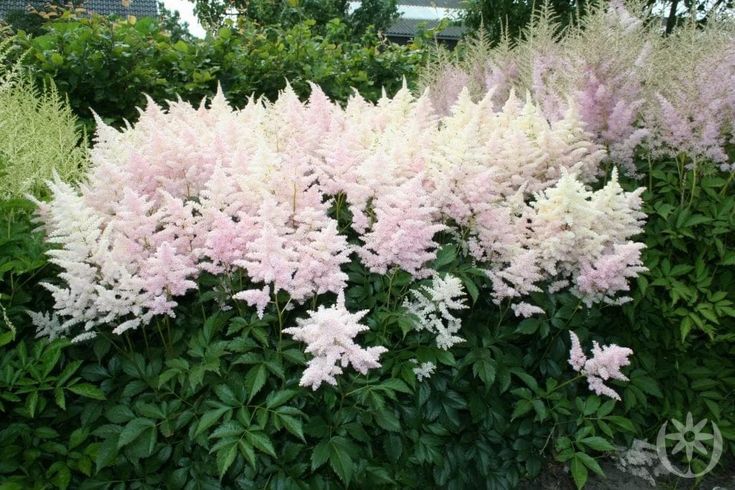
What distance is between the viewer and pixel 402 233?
2.25 meters

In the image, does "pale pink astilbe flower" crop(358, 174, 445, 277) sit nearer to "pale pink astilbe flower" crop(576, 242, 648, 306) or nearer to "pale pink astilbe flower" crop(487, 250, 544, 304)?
"pale pink astilbe flower" crop(487, 250, 544, 304)

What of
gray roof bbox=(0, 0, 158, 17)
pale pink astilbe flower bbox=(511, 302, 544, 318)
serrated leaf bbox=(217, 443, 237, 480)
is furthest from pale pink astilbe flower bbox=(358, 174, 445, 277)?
gray roof bbox=(0, 0, 158, 17)

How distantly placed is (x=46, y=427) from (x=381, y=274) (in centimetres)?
134

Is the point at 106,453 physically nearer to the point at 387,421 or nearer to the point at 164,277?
the point at 164,277

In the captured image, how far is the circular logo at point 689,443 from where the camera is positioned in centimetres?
303

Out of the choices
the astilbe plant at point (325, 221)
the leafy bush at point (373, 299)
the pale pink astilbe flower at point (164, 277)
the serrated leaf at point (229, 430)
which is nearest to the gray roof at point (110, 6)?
the astilbe plant at point (325, 221)

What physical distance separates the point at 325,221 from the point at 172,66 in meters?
4.11

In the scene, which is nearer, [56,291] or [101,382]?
[56,291]

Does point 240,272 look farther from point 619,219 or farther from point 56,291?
point 619,219

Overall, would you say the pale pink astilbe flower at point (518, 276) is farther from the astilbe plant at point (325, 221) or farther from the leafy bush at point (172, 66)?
the leafy bush at point (172, 66)

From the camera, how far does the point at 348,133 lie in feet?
9.55

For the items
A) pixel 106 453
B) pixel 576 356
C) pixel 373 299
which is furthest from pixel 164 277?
pixel 576 356

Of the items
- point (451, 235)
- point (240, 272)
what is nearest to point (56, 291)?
point (240, 272)

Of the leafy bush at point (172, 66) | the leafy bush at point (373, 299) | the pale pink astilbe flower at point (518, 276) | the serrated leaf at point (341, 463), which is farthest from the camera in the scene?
the leafy bush at point (172, 66)
